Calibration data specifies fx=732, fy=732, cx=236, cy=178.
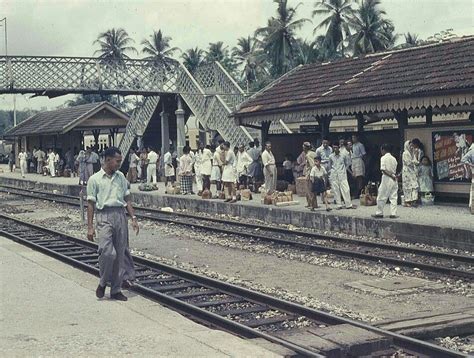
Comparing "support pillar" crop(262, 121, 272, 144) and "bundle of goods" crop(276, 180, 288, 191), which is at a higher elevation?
"support pillar" crop(262, 121, 272, 144)

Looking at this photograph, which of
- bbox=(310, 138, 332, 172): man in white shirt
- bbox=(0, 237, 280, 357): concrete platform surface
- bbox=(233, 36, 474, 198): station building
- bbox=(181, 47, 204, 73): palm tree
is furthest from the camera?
bbox=(181, 47, 204, 73): palm tree

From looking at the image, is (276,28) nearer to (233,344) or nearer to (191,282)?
(191,282)

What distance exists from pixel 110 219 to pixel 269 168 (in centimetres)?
1199

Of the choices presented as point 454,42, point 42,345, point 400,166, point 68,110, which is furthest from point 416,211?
point 68,110

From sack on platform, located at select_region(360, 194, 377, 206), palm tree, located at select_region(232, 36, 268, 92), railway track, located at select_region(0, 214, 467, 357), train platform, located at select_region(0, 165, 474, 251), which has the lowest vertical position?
railway track, located at select_region(0, 214, 467, 357)

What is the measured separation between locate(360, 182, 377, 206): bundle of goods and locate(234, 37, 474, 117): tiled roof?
2.28 metres

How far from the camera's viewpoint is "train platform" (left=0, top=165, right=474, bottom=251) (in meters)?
13.3

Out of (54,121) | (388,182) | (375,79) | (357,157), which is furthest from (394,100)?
(54,121)

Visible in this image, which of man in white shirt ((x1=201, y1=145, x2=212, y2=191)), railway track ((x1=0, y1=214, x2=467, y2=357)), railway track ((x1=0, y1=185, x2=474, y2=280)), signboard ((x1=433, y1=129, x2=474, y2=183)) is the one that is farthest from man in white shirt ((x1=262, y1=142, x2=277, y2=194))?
railway track ((x1=0, y1=214, x2=467, y2=357))

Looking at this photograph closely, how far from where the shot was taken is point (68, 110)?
45.6 m

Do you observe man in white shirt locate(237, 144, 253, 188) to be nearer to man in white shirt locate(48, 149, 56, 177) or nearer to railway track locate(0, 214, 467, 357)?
railway track locate(0, 214, 467, 357)

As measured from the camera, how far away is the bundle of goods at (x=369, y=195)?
1816 cm

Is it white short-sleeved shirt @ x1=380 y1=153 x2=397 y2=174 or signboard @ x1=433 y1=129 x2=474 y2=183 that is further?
signboard @ x1=433 y1=129 x2=474 y2=183

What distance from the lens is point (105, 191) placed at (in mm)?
8594
